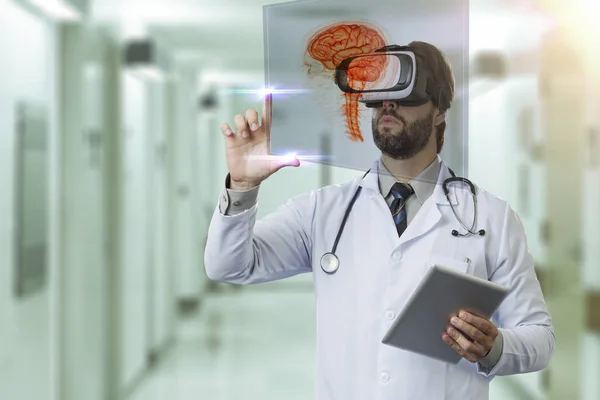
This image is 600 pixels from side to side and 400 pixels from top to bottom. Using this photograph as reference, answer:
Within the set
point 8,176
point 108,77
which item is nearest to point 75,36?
point 108,77

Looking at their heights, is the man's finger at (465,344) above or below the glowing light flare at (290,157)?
below

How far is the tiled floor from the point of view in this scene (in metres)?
3.40

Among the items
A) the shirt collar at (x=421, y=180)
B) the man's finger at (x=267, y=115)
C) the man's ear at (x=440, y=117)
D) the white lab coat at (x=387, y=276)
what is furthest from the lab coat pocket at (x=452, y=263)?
the man's finger at (x=267, y=115)

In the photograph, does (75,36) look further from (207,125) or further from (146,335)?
(146,335)

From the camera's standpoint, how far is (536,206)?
273 centimetres

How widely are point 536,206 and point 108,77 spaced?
197 cm

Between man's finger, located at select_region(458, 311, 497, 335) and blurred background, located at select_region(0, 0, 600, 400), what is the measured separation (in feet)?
1.72

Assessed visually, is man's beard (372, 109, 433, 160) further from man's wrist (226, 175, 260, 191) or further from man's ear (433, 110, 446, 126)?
man's wrist (226, 175, 260, 191)

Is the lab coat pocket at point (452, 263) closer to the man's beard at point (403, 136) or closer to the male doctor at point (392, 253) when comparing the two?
the male doctor at point (392, 253)

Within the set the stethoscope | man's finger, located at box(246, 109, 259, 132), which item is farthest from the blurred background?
man's finger, located at box(246, 109, 259, 132)

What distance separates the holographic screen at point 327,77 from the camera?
110 cm

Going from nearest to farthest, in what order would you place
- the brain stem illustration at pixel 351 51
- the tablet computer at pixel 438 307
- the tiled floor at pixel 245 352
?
1. the tablet computer at pixel 438 307
2. the brain stem illustration at pixel 351 51
3. the tiled floor at pixel 245 352

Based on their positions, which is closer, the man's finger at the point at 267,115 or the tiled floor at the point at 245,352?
the man's finger at the point at 267,115

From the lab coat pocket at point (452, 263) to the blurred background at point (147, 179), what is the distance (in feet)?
1.33
